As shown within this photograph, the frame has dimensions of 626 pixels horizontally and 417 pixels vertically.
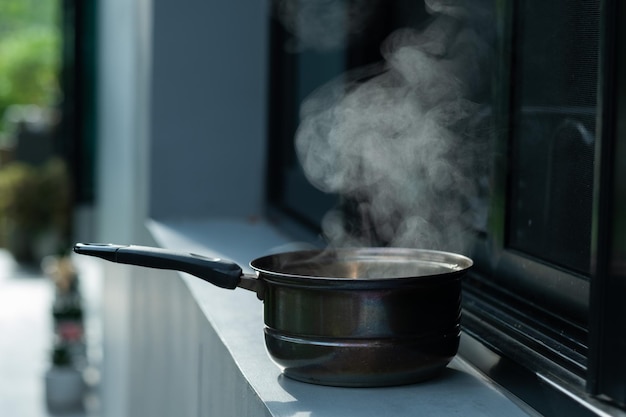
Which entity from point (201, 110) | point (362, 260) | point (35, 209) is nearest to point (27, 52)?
point (35, 209)

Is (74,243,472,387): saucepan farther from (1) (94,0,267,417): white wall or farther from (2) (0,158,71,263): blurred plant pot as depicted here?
(2) (0,158,71,263): blurred plant pot

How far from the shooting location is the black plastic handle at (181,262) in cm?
112

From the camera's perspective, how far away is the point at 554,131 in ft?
3.98

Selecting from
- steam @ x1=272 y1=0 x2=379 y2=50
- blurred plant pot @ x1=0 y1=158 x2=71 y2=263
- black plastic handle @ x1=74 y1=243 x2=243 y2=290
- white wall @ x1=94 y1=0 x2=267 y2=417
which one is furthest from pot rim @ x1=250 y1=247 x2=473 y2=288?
blurred plant pot @ x1=0 y1=158 x2=71 y2=263

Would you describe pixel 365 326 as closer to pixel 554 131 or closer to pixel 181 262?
pixel 181 262

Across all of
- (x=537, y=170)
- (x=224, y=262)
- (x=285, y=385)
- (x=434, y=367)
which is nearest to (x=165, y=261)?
(x=224, y=262)

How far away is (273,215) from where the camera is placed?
8.45 ft

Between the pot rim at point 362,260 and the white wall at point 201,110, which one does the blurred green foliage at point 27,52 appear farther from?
the pot rim at point 362,260

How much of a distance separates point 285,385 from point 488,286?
0.39 m

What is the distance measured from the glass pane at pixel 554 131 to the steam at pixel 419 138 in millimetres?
120

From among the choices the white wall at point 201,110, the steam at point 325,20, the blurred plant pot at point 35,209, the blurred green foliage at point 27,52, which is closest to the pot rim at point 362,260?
the steam at point 325,20

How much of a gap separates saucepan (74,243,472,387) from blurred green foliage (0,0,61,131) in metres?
15.4

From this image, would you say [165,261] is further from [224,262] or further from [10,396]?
[10,396]

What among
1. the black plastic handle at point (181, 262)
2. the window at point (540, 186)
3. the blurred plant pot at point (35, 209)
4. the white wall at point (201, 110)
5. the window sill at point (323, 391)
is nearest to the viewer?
the window at point (540, 186)
